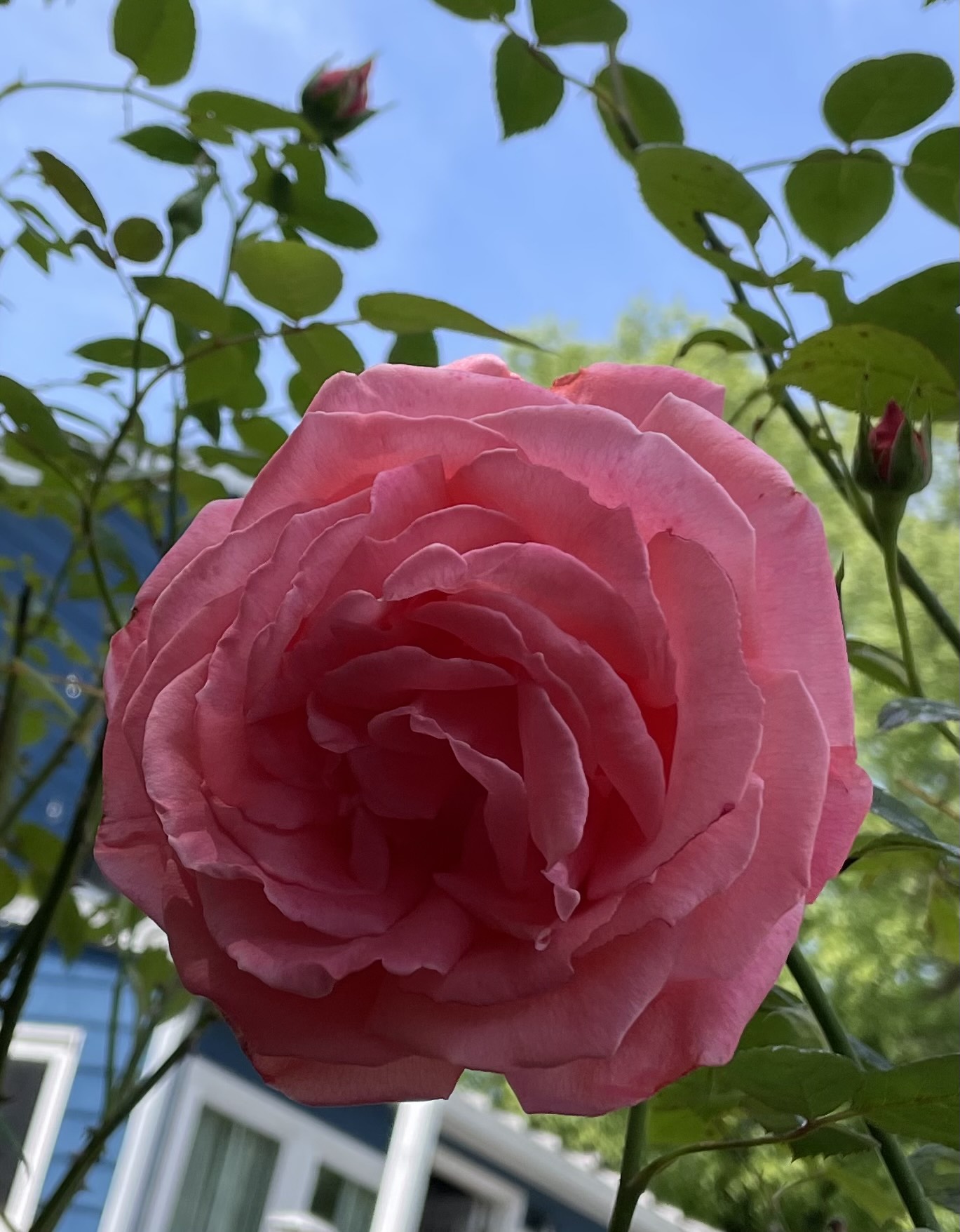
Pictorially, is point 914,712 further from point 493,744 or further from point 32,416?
point 32,416

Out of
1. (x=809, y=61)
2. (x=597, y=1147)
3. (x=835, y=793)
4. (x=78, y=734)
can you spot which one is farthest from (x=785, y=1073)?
(x=809, y=61)

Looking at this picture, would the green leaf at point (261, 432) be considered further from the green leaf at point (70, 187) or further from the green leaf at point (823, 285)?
the green leaf at point (823, 285)

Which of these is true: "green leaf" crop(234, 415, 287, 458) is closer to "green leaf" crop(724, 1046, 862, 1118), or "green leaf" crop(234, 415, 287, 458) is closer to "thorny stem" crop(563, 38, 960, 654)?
"thorny stem" crop(563, 38, 960, 654)

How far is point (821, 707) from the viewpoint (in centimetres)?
21

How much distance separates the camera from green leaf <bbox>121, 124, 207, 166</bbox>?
55 cm

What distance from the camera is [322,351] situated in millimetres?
494

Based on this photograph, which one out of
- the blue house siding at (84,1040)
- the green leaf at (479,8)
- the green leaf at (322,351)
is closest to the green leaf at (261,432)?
the green leaf at (322,351)

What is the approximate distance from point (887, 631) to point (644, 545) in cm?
574

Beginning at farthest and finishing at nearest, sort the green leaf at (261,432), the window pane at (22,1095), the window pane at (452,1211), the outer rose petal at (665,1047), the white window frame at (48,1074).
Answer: the window pane at (452,1211) < the white window frame at (48,1074) < the window pane at (22,1095) < the green leaf at (261,432) < the outer rose petal at (665,1047)

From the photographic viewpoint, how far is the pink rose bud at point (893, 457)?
0.38 meters

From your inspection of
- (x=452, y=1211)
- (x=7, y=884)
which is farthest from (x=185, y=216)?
(x=452, y=1211)

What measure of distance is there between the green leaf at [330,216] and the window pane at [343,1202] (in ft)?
12.5

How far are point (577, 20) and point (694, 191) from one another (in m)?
0.12

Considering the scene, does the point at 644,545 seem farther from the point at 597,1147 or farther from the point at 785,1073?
the point at 597,1147
